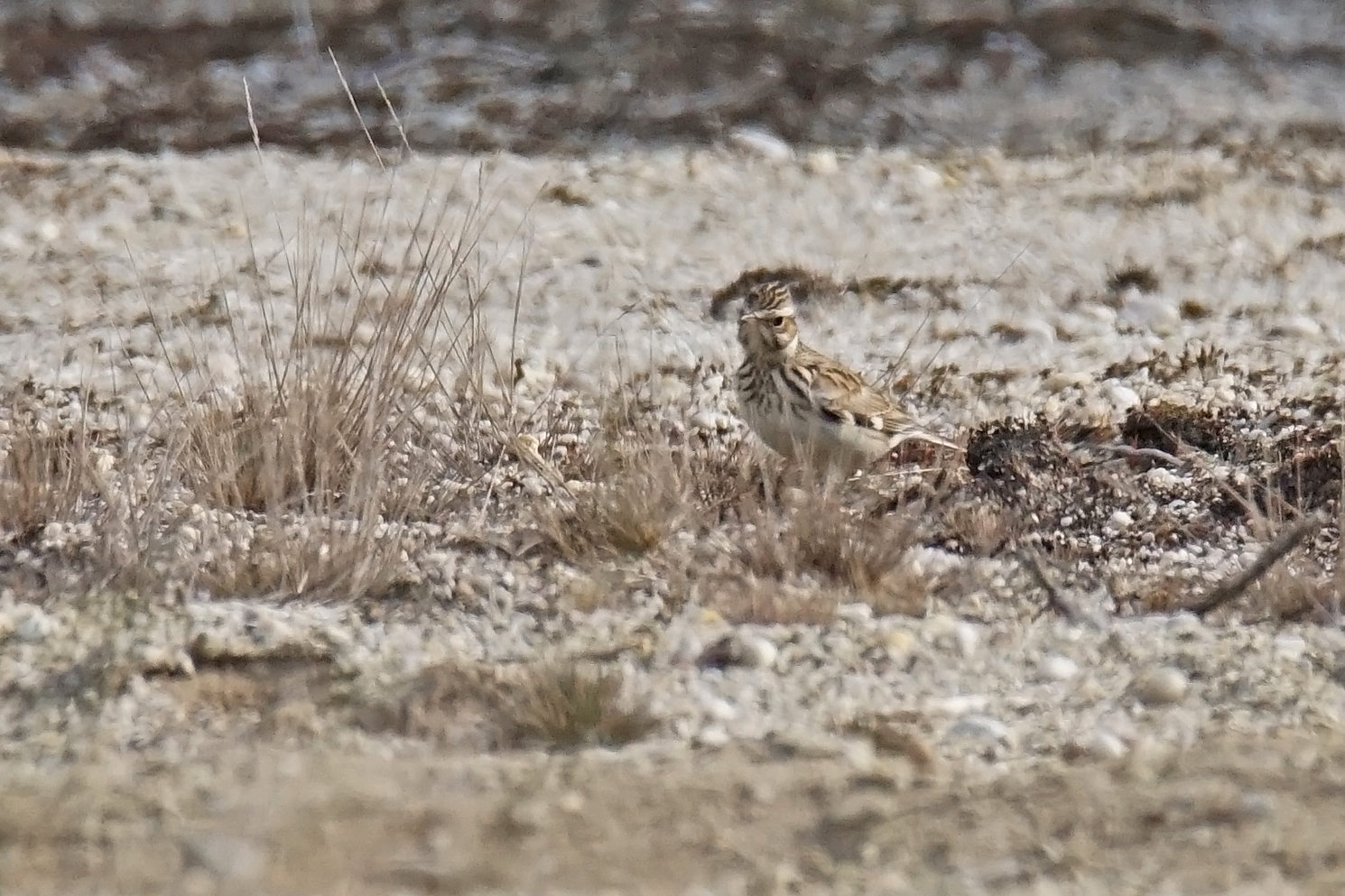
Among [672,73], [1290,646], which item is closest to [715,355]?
[1290,646]

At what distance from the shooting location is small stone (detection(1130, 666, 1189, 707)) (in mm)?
5117

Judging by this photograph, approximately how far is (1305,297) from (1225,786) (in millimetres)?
5608

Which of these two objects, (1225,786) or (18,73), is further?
(18,73)

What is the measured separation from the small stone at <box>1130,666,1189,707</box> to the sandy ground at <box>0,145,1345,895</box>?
0.29 meters

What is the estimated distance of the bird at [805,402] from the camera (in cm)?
682

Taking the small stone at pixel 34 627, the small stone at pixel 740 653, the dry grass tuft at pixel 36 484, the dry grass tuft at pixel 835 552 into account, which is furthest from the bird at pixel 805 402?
the small stone at pixel 34 627

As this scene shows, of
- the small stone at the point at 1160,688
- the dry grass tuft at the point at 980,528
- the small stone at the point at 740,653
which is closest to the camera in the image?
the small stone at the point at 1160,688

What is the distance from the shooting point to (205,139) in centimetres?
1246

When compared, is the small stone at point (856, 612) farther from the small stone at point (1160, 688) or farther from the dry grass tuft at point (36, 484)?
the dry grass tuft at point (36, 484)

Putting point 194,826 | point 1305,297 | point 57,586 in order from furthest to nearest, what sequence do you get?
1. point 1305,297
2. point 57,586
3. point 194,826

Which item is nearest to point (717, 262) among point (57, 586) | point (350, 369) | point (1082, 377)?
point (1082, 377)

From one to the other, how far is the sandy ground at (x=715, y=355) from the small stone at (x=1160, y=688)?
11.3 inches

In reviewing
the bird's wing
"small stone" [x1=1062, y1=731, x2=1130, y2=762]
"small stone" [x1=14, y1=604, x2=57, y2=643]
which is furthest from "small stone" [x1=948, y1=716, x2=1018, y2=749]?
"small stone" [x1=14, y1=604, x2=57, y2=643]

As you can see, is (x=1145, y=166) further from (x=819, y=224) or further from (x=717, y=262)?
(x=717, y=262)
